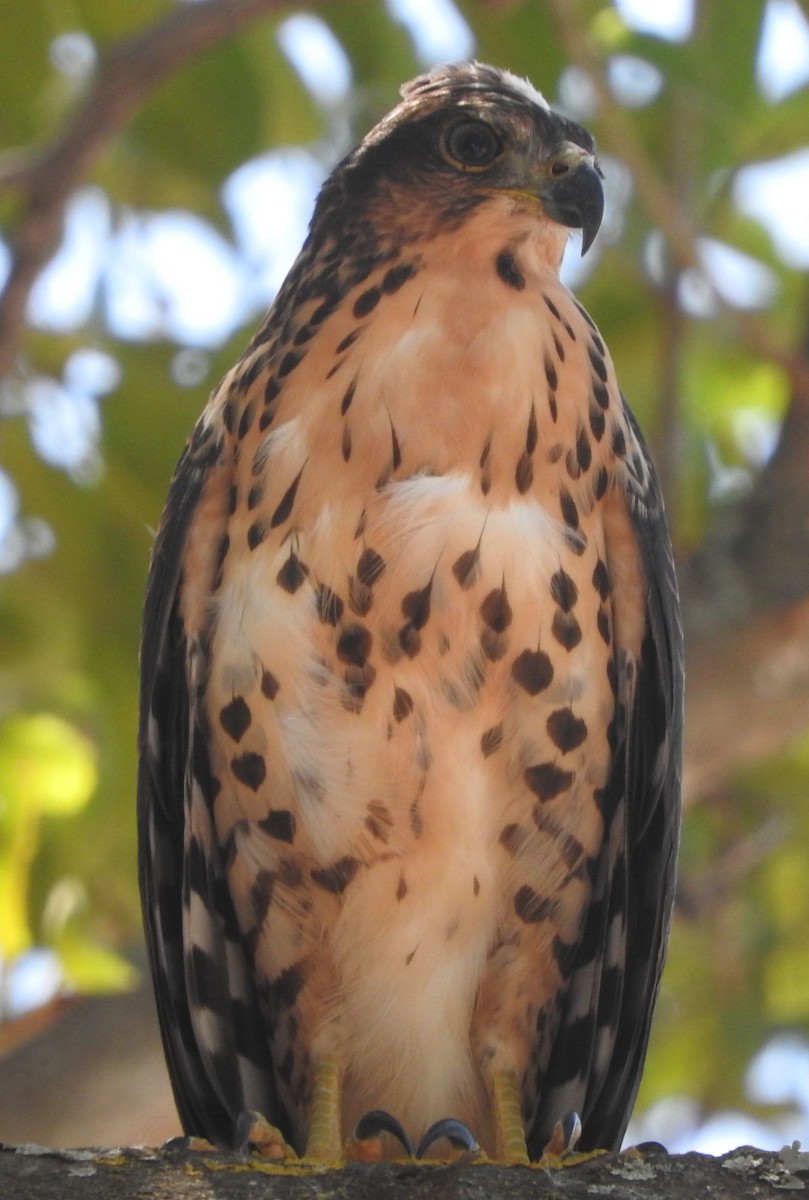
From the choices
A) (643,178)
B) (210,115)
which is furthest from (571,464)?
(210,115)

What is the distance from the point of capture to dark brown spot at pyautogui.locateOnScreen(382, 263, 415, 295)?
12.6 ft

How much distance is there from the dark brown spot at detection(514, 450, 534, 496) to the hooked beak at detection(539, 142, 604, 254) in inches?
21.9

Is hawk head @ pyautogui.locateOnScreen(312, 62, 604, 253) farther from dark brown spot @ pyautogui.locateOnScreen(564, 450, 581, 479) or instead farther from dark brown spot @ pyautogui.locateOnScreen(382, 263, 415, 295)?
dark brown spot @ pyautogui.locateOnScreen(564, 450, 581, 479)

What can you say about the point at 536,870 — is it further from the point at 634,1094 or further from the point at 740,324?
the point at 740,324

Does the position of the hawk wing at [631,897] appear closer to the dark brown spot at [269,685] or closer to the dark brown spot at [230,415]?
the dark brown spot at [269,685]

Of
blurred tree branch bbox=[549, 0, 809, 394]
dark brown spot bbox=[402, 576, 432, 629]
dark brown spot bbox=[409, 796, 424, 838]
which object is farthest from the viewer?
blurred tree branch bbox=[549, 0, 809, 394]

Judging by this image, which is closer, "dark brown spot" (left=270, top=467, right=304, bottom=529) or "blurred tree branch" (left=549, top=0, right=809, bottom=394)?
"dark brown spot" (left=270, top=467, right=304, bottom=529)

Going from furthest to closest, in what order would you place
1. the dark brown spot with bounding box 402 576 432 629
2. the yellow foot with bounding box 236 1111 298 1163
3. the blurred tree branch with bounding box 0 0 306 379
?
the blurred tree branch with bounding box 0 0 306 379 < the dark brown spot with bounding box 402 576 432 629 < the yellow foot with bounding box 236 1111 298 1163

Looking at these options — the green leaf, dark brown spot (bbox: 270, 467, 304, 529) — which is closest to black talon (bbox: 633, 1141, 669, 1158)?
dark brown spot (bbox: 270, 467, 304, 529)

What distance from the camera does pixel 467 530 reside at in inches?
140

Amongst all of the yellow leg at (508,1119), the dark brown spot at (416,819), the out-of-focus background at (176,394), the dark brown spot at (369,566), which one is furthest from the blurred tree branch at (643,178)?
the yellow leg at (508,1119)

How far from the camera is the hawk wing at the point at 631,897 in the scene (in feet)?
12.7

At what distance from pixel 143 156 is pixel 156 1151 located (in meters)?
3.96

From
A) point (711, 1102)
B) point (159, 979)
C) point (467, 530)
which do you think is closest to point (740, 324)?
point (467, 530)
